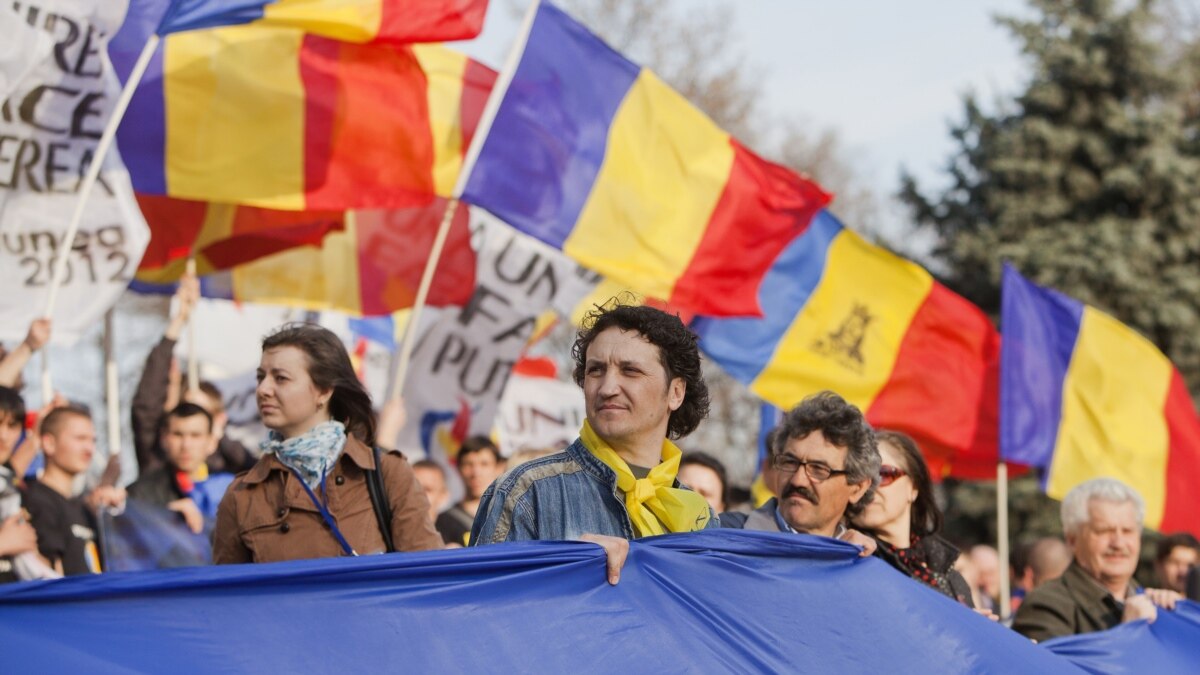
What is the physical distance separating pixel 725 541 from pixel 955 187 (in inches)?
742

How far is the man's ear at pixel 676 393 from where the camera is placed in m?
4.03

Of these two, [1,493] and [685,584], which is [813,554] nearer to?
[685,584]

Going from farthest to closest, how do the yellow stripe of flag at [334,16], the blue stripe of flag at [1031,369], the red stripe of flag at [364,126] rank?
the blue stripe of flag at [1031,369], the red stripe of flag at [364,126], the yellow stripe of flag at [334,16]

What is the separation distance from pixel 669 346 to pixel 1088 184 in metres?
18.6

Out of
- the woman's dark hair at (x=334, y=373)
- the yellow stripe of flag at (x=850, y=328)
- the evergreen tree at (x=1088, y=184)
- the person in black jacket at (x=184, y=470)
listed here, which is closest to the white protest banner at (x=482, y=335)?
the yellow stripe of flag at (x=850, y=328)

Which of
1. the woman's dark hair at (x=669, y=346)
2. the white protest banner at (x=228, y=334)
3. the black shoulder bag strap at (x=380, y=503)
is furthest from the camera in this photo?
the white protest banner at (x=228, y=334)

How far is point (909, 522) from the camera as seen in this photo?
553cm

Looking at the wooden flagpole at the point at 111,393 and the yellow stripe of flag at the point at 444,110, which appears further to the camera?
the yellow stripe of flag at the point at 444,110

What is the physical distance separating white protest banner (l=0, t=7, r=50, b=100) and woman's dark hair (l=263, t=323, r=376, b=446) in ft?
9.90

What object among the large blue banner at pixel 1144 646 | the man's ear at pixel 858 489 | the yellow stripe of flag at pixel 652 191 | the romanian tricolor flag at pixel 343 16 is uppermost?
the romanian tricolor flag at pixel 343 16

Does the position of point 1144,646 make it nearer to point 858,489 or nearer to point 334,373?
point 858,489

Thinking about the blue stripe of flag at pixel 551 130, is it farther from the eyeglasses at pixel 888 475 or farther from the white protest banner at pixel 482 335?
the eyeglasses at pixel 888 475

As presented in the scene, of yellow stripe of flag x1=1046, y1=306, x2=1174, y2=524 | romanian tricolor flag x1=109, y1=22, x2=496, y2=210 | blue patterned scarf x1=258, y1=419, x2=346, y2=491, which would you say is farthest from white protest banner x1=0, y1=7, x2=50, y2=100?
yellow stripe of flag x1=1046, y1=306, x2=1174, y2=524

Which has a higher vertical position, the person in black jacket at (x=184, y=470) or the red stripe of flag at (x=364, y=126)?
the red stripe of flag at (x=364, y=126)
